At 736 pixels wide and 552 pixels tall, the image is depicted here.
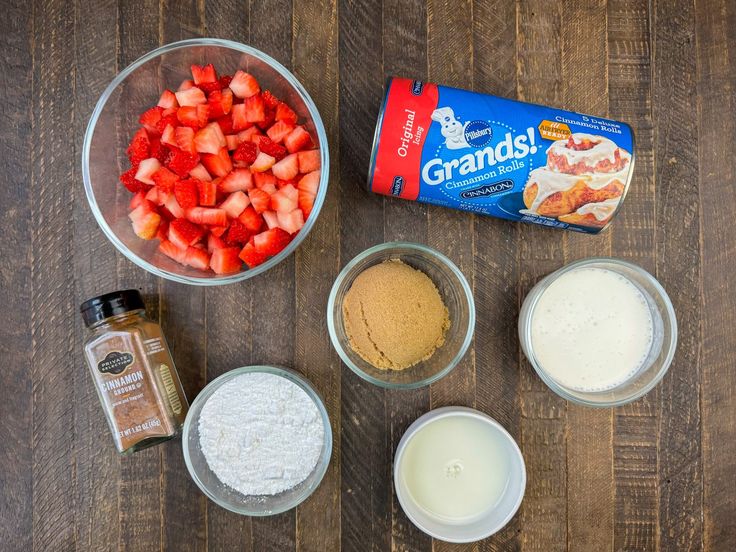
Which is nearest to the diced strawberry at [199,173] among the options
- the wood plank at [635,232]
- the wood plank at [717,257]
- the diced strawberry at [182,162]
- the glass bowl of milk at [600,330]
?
the diced strawberry at [182,162]

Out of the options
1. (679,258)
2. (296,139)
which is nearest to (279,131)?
(296,139)

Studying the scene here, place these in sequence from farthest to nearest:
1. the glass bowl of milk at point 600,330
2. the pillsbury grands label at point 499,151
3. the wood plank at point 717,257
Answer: the wood plank at point 717,257 → the glass bowl of milk at point 600,330 → the pillsbury grands label at point 499,151

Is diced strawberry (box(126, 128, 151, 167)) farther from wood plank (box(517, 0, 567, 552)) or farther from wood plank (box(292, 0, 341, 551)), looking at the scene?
wood plank (box(517, 0, 567, 552))

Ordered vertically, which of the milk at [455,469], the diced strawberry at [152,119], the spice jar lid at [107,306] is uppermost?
the diced strawberry at [152,119]

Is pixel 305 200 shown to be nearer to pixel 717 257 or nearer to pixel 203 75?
pixel 203 75

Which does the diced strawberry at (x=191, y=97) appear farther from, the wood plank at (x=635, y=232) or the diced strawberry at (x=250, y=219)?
the wood plank at (x=635, y=232)

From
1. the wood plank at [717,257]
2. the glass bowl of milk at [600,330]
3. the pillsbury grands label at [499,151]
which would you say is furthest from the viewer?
the wood plank at [717,257]

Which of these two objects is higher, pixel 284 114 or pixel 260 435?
pixel 284 114
